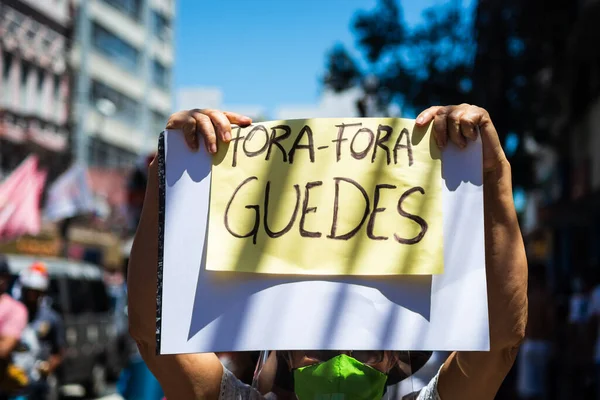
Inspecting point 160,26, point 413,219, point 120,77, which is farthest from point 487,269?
point 160,26

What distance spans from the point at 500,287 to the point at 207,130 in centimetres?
78

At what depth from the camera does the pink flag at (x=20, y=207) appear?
1019 cm

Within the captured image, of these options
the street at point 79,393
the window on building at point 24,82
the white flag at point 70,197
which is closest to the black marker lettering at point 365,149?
the street at point 79,393

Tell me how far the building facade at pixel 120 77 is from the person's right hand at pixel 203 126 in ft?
112

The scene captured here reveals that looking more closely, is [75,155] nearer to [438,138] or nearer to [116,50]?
[116,50]

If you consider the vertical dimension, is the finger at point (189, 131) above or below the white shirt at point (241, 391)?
above

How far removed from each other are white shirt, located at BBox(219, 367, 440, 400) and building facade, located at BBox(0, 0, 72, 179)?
2725cm

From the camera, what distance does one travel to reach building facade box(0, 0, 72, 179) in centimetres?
2936

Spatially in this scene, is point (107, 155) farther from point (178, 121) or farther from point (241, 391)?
point (178, 121)

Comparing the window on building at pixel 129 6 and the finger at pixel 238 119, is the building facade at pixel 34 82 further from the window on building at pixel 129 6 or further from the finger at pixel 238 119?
the finger at pixel 238 119

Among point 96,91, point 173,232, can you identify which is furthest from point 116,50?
point 173,232

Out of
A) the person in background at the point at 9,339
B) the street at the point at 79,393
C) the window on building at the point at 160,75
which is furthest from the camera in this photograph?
the window on building at the point at 160,75

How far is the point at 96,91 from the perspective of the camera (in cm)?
3984

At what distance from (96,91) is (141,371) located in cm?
3630
